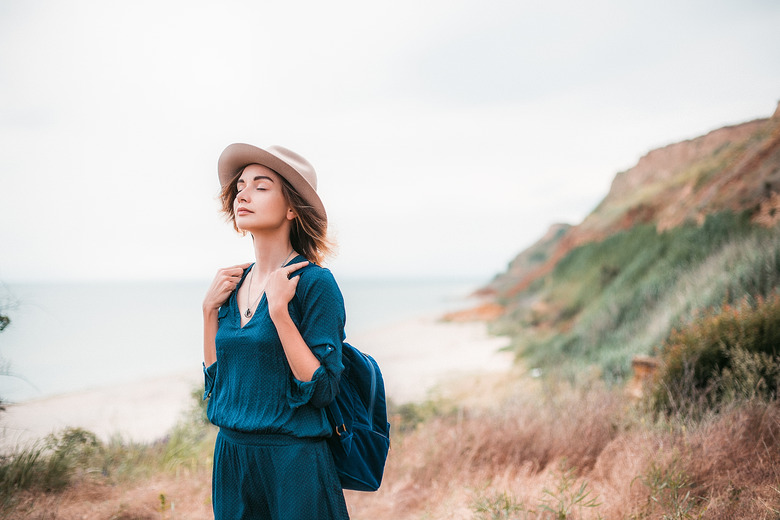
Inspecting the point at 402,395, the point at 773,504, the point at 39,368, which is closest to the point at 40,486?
the point at 39,368

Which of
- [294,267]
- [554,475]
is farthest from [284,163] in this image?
[554,475]

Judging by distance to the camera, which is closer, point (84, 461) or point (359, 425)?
point (359, 425)

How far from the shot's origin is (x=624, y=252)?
1375 cm

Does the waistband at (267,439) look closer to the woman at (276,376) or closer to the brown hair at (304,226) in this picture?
the woman at (276,376)

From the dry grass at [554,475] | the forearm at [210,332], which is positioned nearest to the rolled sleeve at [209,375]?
the forearm at [210,332]

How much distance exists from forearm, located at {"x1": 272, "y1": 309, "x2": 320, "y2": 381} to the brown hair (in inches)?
17.4

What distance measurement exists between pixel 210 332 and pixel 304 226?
0.53 m

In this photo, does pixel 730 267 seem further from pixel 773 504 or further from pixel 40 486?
pixel 40 486

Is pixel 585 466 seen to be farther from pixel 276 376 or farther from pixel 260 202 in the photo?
pixel 260 202

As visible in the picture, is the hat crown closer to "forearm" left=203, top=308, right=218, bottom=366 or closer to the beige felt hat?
the beige felt hat

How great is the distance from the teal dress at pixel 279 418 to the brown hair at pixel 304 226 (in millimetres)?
263

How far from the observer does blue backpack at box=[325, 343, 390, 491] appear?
1.73 meters

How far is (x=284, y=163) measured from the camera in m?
1.81

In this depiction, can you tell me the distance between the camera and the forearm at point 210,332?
190 cm
